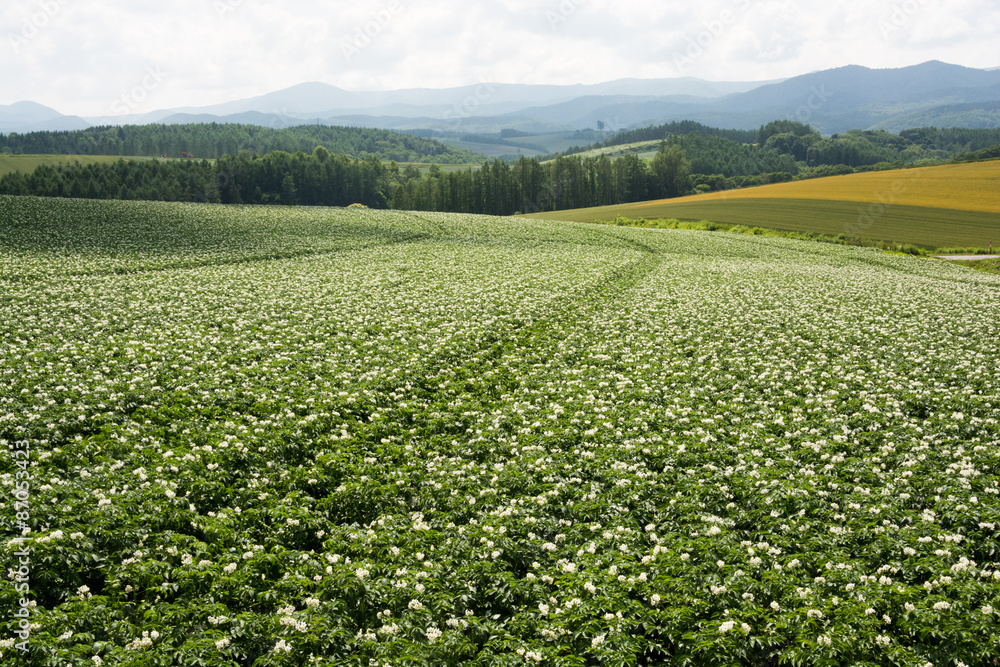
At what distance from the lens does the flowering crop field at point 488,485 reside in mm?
7719

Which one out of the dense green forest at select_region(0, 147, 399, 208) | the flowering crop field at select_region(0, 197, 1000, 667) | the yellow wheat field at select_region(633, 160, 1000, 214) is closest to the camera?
the flowering crop field at select_region(0, 197, 1000, 667)

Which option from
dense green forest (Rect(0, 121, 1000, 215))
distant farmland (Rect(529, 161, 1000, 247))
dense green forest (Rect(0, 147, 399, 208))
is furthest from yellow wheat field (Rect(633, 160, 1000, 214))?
dense green forest (Rect(0, 147, 399, 208))

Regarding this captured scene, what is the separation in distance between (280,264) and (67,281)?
41.8ft

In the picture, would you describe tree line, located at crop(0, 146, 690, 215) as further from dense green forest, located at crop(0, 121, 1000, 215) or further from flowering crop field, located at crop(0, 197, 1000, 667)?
flowering crop field, located at crop(0, 197, 1000, 667)

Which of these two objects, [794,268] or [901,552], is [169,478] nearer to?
[901,552]

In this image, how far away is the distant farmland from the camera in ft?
241

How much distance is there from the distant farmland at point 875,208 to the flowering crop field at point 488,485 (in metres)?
57.7

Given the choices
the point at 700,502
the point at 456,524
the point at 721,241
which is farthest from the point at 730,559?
the point at 721,241

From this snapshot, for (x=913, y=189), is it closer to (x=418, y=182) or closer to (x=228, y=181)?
(x=418, y=182)

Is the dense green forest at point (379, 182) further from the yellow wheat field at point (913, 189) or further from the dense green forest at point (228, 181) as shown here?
the yellow wheat field at point (913, 189)

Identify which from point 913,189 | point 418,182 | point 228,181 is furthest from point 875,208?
point 228,181

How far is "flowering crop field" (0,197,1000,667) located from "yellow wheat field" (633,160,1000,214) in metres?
80.7

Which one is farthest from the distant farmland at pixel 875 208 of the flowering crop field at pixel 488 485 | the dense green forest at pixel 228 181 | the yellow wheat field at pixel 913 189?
the flowering crop field at pixel 488 485

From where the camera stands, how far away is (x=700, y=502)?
11156 mm
